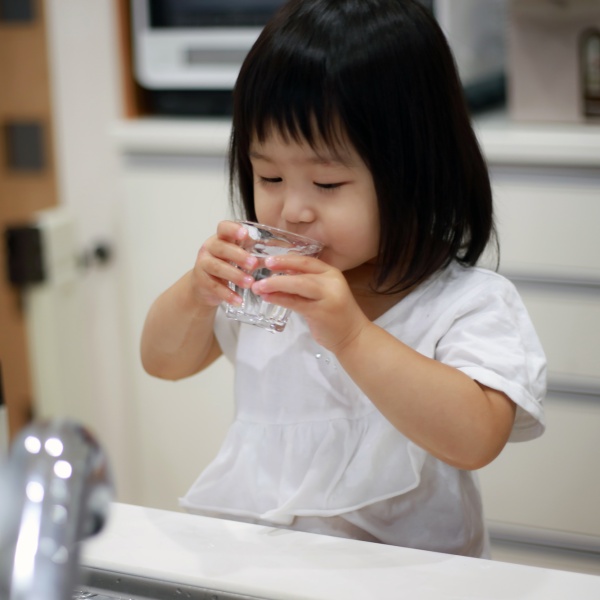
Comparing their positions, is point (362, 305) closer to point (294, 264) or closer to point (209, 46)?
point (294, 264)

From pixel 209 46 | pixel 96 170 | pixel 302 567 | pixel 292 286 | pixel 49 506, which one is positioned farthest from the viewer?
pixel 96 170

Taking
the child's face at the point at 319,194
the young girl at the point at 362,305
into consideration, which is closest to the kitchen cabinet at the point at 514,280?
the young girl at the point at 362,305

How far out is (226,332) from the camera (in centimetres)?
96

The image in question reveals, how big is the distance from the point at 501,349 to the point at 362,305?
16cm

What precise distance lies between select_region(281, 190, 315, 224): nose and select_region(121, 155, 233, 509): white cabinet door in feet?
2.80

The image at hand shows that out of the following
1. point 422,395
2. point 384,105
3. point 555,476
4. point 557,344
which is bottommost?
point 555,476

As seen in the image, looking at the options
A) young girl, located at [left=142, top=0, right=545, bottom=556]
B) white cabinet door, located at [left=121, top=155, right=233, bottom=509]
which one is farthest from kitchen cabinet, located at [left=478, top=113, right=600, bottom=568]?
young girl, located at [left=142, top=0, right=545, bottom=556]

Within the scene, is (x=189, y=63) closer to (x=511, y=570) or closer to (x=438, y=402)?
(x=438, y=402)

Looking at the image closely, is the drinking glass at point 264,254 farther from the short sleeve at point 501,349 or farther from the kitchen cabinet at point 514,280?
the kitchen cabinet at point 514,280

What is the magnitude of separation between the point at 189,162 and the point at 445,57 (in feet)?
2.98

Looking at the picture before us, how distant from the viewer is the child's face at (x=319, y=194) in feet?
2.50

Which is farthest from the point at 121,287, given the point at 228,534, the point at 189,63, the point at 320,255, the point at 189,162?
the point at 228,534

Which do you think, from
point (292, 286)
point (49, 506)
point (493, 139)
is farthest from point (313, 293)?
point (493, 139)

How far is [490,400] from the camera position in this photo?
0.77 metres
